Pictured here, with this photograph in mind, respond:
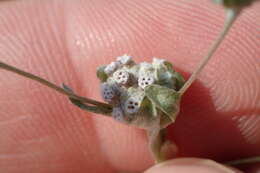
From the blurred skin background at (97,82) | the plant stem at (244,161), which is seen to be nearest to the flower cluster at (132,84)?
the blurred skin background at (97,82)

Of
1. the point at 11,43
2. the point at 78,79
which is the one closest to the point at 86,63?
the point at 78,79

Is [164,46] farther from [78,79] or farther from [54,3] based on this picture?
[54,3]

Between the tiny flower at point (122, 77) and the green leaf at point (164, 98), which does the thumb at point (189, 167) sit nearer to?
the green leaf at point (164, 98)

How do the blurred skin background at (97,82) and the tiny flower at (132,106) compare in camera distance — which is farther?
the blurred skin background at (97,82)

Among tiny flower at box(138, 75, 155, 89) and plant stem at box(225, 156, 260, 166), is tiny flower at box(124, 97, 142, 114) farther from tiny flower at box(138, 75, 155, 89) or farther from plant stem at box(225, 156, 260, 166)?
plant stem at box(225, 156, 260, 166)

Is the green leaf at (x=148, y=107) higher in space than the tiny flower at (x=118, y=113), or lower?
higher

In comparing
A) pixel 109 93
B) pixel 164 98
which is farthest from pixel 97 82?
pixel 164 98
